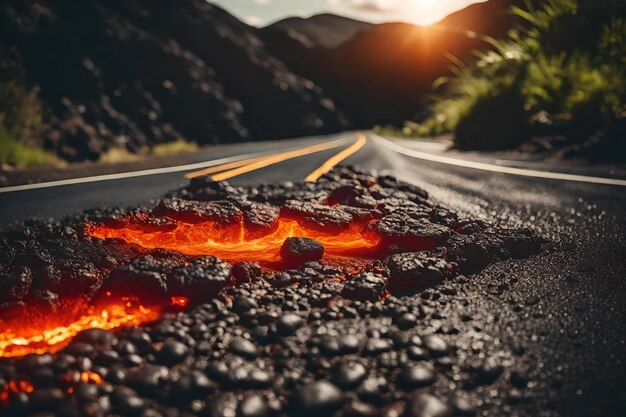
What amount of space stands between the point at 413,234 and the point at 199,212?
171 cm

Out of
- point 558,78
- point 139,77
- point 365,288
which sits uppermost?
point 139,77

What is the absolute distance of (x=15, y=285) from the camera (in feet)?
7.17

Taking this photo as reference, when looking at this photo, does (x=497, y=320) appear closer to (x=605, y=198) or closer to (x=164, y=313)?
(x=164, y=313)

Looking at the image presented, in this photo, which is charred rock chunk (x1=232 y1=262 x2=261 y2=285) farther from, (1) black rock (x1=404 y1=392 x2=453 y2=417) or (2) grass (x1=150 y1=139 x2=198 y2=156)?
(2) grass (x1=150 y1=139 x2=198 y2=156)

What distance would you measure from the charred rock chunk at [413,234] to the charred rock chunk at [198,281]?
1.21m

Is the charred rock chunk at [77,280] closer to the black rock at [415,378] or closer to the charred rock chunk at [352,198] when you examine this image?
the black rock at [415,378]

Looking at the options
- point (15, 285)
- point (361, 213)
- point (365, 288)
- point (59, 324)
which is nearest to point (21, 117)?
point (15, 285)

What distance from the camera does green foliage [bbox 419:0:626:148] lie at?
7.19 m

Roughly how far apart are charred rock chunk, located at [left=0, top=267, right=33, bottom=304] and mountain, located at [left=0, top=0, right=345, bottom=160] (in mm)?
11163

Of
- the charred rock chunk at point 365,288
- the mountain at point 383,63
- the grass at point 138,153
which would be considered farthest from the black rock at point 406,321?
the mountain at point 383,63

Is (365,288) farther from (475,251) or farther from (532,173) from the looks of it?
(532,173)

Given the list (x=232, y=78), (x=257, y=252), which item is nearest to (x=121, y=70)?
(x=232, y=78)

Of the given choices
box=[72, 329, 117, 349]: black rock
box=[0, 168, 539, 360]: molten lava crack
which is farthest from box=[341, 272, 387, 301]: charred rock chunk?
box=[72, 329, 117, 349]: black rock

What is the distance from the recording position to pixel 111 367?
5.26ft
